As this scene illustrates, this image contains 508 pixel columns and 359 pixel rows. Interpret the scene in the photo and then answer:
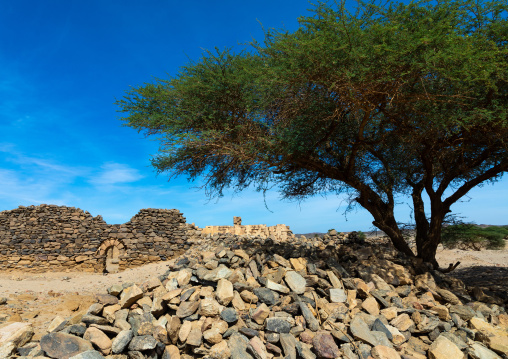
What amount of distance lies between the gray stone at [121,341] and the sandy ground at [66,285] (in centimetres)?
149

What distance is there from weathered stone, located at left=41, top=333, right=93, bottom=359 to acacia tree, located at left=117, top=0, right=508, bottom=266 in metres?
4.15

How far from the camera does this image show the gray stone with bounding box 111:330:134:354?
4758 mm

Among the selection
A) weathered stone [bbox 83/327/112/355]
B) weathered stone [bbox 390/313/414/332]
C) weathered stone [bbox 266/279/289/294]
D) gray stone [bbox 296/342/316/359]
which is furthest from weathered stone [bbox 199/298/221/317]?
weathered stone [bbox 390/313/414/332]

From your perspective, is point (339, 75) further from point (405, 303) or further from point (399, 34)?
point (405, 303)

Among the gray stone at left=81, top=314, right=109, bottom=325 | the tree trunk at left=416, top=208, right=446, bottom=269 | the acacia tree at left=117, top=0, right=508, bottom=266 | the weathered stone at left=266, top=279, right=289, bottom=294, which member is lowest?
the gray stone at left=81, top=314, right=109, bottom=325

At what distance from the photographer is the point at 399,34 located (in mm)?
6082

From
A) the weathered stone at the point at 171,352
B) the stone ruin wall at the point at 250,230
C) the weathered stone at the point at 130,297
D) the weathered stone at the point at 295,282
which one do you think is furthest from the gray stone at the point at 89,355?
the stone ruin wall at the point at 250,230

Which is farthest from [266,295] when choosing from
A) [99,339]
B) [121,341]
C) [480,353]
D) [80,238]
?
[80,238]

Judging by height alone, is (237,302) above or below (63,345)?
above

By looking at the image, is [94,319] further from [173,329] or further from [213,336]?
[213,336]

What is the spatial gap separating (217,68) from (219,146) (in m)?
2.77

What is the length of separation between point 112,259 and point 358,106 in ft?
49.2

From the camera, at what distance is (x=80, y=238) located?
55.8ft

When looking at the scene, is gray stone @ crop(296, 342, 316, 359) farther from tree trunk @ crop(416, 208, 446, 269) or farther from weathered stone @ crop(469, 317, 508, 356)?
tree trunk @ crop(416, 208, 446, 269)
